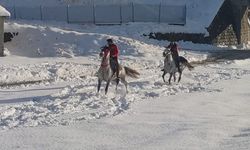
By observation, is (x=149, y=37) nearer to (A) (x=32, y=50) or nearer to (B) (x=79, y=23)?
(B) (x=79, y=23)

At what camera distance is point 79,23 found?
52.1 metres

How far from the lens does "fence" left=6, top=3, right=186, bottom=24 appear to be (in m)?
53.5

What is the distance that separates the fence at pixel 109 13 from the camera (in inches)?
2106

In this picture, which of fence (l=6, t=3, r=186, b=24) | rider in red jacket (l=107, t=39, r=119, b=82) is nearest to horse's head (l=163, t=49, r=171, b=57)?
rider in red jacket (l=107, t=39, r=119, b=82)

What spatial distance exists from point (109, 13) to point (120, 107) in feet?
122

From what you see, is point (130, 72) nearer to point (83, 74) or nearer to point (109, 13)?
point (83, 74)

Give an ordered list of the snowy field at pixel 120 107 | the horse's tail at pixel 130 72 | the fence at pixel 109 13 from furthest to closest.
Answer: the fence at pixel 109 13, the horse's tail at pixel 130 72, the snowy field at pixel 120 107

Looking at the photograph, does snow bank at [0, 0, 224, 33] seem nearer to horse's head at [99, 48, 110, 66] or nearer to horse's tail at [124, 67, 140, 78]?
horse's tail at [124, 67, 140, 78]

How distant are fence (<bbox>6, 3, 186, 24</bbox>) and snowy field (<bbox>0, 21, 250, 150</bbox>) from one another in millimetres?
15682

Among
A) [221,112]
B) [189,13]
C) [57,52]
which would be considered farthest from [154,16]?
[221,112]

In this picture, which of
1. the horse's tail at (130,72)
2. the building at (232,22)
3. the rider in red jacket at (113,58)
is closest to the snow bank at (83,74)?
the horse's tail at (130,72)

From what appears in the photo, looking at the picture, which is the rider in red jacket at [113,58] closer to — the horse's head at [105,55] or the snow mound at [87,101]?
the horse's head at [105,55]

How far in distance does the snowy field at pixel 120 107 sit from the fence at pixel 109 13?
15.7 m

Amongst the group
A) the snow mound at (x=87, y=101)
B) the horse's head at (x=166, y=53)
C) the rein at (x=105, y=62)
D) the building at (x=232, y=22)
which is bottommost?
the building at (x=232, y=22)
